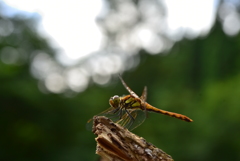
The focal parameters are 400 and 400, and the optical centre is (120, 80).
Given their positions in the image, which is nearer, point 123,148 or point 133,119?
point 123,148

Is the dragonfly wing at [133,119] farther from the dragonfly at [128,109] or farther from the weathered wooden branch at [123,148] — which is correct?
the weathered wooden branch at [123,148]

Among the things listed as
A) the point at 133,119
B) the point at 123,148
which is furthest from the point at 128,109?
the point at 123,148

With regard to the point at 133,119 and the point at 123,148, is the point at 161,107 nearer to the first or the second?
the point at 133,119

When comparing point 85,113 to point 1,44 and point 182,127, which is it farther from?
point 1,44

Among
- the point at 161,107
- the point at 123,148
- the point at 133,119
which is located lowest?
the point at 123,148

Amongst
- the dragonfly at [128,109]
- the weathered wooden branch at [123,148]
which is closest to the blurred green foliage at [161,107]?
the dragonfly at [128,109]

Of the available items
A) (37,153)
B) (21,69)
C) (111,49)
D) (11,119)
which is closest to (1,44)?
(21,69)

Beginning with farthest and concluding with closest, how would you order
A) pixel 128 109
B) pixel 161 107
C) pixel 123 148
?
pixel 161 107 < pixel 128 109 < pixel 123 148
